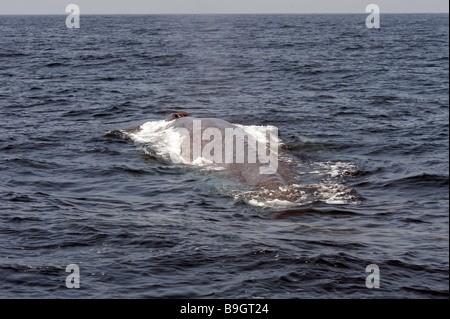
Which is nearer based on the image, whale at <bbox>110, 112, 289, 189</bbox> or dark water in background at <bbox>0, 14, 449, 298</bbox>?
dark water in background at <bbox>0, 14, 449, 298</bbox>

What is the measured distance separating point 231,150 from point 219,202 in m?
3.92

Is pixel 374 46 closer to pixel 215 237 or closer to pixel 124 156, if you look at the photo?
pixel 124 156

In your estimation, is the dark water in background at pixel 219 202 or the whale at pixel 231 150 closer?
the dark water in background at pixel 219 202

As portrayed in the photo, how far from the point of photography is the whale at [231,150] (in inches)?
643

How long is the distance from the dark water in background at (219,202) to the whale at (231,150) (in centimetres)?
79

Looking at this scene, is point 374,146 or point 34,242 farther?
point 374,146

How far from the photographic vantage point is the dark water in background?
1039cm

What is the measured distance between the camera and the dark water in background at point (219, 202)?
409 inches

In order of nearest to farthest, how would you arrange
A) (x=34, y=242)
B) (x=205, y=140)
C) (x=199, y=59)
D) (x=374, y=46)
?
(x=34, y=242) → (x=205, y=140) → (x=199, y=59) → (x=374, y=46)

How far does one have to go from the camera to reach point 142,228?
13078mm

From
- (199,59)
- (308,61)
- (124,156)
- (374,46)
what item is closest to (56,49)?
(199,59)

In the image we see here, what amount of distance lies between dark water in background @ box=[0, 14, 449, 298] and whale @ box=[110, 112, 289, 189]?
792 millimetres
